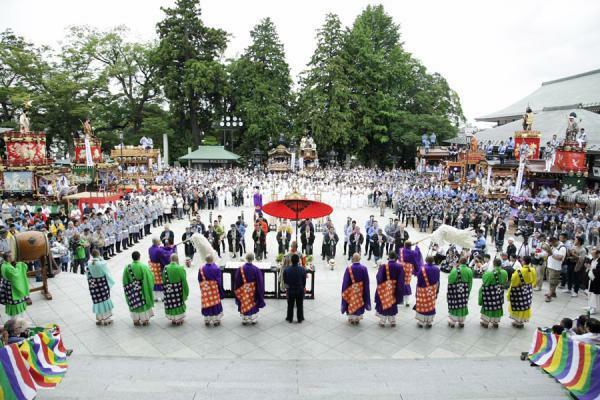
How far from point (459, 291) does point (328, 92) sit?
3552cm

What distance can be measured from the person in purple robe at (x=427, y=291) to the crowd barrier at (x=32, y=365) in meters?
6.17

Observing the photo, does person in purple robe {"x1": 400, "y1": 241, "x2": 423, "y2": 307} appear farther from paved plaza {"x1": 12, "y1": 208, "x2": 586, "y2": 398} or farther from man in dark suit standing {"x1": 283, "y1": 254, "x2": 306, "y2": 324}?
man in dark suit standing {"x1": 283, "y1": 254, "x2": 306, "y2": 324}

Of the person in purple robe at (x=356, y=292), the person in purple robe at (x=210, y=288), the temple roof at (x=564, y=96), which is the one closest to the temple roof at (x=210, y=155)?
the temple roof at (x=564, y=96)

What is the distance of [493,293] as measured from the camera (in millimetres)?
7293

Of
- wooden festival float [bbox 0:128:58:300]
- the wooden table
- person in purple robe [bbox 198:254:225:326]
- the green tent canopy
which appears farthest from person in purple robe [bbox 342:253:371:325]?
the green tent canopy

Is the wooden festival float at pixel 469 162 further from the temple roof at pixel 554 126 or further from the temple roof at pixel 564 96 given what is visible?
the temple roof at pixel 564 96

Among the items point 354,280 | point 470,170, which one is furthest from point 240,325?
point 470,170

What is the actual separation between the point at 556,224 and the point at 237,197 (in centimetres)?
1663

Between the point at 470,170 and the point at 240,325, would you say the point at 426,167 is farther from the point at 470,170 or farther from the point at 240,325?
the point at 240,325

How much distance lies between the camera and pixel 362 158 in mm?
45281

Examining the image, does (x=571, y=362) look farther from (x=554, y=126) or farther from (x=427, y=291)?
(x=554, y=126)

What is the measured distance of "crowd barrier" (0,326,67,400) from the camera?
181 inches

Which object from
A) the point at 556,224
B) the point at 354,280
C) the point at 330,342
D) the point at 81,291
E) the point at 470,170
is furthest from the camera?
the point at 470,170

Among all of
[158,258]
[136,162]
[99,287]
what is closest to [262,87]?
[136,162]
